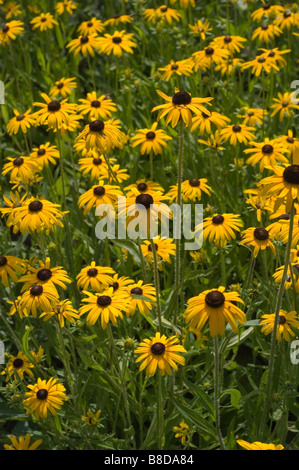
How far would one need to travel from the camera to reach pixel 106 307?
2410 mm

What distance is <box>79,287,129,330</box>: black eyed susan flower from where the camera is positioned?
2.36 metres

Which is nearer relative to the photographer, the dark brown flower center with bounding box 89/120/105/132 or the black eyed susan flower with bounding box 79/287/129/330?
the black eyed susan flower with bounding box 79/287/129/330

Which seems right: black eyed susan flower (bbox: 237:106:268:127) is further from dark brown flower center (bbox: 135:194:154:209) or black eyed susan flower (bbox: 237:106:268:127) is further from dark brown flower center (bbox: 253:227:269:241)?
dark brown flower center (bbox: 135:194:154:209)

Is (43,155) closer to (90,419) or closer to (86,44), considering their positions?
(86,44)

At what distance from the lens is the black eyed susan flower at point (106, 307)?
→ 2361mm

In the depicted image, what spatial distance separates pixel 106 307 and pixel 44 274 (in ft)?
1.02

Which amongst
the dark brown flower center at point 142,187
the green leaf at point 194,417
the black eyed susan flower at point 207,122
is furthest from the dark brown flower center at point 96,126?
the green leaf at point 194,417

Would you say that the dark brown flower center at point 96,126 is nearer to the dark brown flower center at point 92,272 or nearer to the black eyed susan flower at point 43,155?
the dark brown flower center at point 92,272

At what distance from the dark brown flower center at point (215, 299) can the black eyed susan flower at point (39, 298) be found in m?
0.67

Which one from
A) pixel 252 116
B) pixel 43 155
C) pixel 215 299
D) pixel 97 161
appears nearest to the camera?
pixel 215 299

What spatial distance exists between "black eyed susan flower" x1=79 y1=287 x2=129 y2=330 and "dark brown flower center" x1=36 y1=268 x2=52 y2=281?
0.18 m

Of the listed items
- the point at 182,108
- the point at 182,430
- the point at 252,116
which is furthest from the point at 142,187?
the point at 252,116

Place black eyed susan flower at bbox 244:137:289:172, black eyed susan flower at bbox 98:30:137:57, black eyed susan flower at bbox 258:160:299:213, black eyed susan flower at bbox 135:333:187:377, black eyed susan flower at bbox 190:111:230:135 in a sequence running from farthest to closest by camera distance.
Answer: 1. black eyed susan flower at bbox 98:30:137:57
2. black eyed susan flower at bbox 244:137:289:172
3. black eyed susan flower at bbox 190:111:230:135
4. black eyed susan flower at bbox 135:333:187:377
5. black eyed susan flower at bbox 258:160:299:213

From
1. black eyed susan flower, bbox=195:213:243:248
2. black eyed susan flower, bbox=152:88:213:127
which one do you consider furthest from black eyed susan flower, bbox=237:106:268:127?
black eyed susan flower, bbox=152:88:213:127
